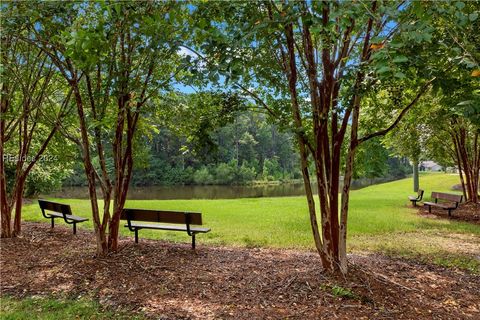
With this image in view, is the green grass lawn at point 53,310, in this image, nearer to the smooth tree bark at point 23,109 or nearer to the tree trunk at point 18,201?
the smooth tree bark at point 23,109

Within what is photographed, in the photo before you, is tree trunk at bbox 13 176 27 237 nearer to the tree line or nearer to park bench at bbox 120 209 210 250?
the tree line

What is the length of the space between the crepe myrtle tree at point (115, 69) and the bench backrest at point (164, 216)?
1260 millimetres

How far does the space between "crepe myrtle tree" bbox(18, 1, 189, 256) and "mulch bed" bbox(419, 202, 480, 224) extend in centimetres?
1079

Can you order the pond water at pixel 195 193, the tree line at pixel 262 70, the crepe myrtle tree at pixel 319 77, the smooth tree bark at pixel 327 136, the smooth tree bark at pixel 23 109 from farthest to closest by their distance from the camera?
the pond water at pixel 195 193, the smooth tree bark at pixel 23 109, the smooth tree bark at pixel 327 136, the crepe myrtle tree at pixel 319 77, the tree line at pixel 262 70

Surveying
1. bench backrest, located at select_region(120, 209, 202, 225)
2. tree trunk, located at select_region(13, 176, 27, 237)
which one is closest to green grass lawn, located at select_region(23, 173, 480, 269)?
bench backrest, located at select_region(120, 209, 202, 225)

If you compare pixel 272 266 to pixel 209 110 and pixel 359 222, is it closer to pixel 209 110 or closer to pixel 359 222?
pixel 209 110

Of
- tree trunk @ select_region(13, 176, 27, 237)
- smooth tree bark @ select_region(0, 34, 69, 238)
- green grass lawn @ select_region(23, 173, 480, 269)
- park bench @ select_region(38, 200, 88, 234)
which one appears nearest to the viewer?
smooth tree bark @ select_region(0, 34, 69, 238)

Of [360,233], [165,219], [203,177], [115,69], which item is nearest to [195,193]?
[203,177]

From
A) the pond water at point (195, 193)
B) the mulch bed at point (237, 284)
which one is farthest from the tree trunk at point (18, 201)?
the pond water at point (195, 193)

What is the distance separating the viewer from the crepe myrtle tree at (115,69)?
3698 millimetres

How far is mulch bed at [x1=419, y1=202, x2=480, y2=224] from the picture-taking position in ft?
37.3

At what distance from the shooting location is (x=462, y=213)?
12414mm

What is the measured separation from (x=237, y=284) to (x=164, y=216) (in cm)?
284

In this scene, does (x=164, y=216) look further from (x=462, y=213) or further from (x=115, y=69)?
(x=462, y=213)
